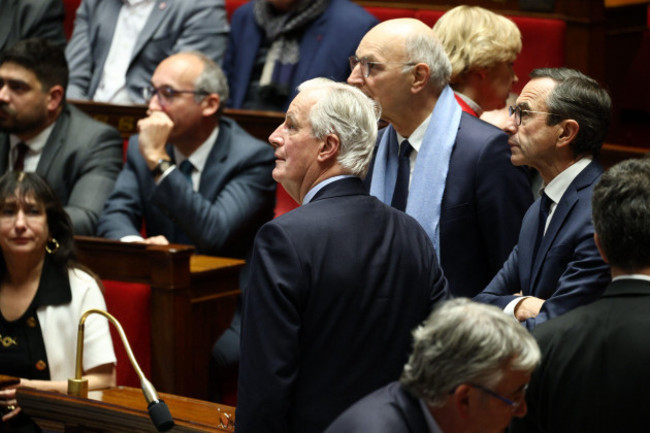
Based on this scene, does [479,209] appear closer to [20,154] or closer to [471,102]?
[471,102]

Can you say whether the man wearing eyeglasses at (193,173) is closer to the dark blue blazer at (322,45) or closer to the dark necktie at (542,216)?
the dark blue blazer at (322,45)

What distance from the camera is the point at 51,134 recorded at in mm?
3672

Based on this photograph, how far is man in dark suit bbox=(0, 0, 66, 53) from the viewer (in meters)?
4.50

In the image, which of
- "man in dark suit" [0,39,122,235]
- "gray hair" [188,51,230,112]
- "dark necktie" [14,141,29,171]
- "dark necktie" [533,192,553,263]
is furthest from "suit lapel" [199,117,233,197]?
"dark necktie" [533,192,553,263]

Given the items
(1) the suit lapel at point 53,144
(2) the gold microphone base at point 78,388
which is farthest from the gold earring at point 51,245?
(1) the suit lapel at point 53,144

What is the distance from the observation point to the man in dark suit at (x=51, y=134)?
3.59 metres

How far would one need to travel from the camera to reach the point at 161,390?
9.77 feet

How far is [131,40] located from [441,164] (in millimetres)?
2381

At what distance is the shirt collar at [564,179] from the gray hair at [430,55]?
18.5 inches

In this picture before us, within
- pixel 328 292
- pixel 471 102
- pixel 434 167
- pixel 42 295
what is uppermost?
pixel 471 102

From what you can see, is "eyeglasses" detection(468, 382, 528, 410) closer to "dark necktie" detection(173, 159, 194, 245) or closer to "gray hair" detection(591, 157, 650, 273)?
"gray hair" detection(591, 157, 650, 273)

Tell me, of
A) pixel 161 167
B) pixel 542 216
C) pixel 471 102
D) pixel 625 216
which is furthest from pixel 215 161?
pixel 625 216

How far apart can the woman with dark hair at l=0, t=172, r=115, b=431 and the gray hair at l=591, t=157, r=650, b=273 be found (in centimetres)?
155

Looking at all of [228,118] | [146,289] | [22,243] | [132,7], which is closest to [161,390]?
[146,289]
